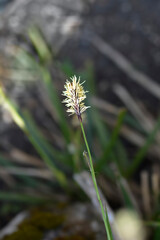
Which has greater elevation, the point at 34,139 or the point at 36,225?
the point at 34,139

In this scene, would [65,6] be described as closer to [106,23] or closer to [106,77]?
[106,23]

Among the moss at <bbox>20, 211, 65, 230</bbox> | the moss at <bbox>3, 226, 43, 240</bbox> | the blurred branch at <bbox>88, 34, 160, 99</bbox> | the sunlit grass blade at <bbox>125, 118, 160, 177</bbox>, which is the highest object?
the blurred branch at <bbox>88, 34, 160, 99</bbox>

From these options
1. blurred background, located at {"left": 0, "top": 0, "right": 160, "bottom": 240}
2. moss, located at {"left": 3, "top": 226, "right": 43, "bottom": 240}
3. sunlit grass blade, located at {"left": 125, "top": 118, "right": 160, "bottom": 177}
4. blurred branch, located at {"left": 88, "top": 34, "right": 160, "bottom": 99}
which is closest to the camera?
moss, located at {"left": 3, "top": 226, "right": 43, "bottom": 240}

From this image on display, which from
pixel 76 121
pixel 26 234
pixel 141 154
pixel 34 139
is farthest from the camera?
pixel 76 121

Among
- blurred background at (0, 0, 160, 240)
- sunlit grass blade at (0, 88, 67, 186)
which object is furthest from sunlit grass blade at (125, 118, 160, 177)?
sunlit grass blade at (0, 88, 67, 186)

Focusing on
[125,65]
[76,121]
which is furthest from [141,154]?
[125,65]

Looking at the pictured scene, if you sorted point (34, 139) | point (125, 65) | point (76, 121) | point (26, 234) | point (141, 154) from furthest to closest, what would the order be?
point (125, 65) → point (76, 121) → point (141, 154) → point (34, 139) → point (26, 234)

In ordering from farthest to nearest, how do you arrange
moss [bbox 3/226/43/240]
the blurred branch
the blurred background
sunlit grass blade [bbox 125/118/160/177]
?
1. the blurred branch
2. sunlit grass blade [bbox 125/118/160/177]
3. the blurred background
4. moss [bbox 3/226/43/240]

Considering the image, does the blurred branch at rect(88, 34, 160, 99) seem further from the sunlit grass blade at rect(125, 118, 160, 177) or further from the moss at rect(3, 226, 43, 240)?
the moss at rect(3, 226, 43, 240)

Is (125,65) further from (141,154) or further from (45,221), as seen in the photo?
(45,221)
